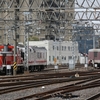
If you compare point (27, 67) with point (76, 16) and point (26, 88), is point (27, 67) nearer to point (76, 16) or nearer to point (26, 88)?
point (76, 16)

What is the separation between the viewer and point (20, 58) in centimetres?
3597

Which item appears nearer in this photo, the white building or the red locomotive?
the red locomotive

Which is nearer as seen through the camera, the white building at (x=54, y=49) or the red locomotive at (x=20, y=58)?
the red locomotive at (x=20, y=58)

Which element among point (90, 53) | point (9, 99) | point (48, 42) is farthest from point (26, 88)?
point (48, 42)

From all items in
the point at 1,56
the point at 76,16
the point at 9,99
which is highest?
the point at 76,16

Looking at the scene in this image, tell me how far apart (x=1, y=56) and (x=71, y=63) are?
1566 centimetres

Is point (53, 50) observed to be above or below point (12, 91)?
above

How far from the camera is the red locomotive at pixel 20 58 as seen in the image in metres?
32.9

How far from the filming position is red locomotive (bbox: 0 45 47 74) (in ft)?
108

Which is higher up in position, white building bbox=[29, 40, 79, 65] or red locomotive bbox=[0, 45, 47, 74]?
white building bbox=[29, 40, 79, 65]

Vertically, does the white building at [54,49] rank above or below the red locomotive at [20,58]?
above

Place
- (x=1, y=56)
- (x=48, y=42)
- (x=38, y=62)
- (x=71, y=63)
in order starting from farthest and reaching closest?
(x=48, y=42), (x=71, y=63), (x=38, y=62), (x=1, y=56)

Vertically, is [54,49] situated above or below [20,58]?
above

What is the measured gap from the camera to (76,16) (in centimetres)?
4309
